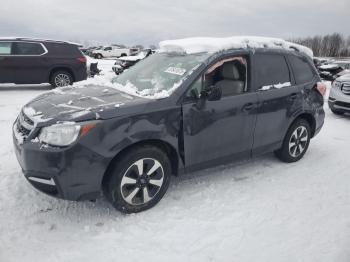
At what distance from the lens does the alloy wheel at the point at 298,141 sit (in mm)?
4974

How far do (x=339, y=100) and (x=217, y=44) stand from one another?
5711mm

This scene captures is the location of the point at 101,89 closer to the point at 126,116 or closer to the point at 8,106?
the point at 126,116

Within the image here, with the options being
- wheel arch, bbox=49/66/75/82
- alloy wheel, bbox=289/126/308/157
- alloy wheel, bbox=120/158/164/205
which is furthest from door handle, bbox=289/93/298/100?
wheel arch, bbox=49/66/75/82

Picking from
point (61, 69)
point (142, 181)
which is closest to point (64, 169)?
point (142, 181)

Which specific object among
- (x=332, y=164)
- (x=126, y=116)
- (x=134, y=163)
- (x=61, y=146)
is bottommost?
(x=332, y=164)

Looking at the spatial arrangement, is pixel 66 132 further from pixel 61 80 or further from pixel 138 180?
pixel 61 80

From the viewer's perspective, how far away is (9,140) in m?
5.48

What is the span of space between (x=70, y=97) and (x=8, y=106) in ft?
17.6

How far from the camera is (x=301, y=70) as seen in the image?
497 centimetres

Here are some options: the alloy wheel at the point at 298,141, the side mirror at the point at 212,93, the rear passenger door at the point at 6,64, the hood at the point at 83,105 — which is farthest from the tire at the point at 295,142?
the rear passenger door at the point at 6,64

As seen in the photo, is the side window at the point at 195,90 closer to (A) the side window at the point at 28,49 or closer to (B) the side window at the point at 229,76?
(B) the side window at the point at 229,76

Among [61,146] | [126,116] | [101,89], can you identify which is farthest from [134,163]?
[101,89]

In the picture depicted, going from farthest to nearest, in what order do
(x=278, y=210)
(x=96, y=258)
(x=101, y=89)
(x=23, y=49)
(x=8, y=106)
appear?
(x=23, y=49) → (x=8, y=106) → (x=101, y=89) → (x=278, y=210) → (x=96, y=258)

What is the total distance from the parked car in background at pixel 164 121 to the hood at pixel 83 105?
0.01 meters
